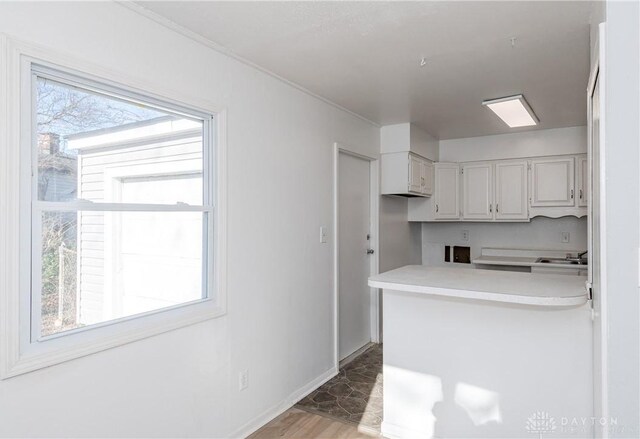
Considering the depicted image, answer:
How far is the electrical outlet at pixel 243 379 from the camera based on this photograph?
101 inches

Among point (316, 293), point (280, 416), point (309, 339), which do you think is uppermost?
point (316, 293)

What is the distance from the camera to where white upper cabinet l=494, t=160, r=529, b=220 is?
15.2ft

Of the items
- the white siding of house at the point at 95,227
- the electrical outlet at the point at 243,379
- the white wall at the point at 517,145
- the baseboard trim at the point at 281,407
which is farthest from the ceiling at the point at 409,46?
the baseboard trim at the point at 281,407

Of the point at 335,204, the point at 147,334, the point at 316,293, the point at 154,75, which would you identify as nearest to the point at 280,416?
the point at 316,293

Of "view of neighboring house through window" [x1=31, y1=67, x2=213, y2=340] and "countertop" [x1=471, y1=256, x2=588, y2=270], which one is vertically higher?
"view of neighboring house through window" [x1=31, y1=67, x2=213, y2=340]

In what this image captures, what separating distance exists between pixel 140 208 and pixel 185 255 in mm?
413

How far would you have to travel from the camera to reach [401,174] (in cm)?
425

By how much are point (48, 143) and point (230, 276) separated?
120 cm

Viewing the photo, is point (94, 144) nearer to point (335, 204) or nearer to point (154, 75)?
point (154, 75)

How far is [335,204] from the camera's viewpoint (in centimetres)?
355

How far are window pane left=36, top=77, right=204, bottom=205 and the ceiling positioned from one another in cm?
54

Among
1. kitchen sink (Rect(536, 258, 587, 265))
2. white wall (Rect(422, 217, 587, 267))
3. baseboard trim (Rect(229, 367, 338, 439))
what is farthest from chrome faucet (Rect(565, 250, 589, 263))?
baseboard trim (Rect(229, 367, 338, 439))

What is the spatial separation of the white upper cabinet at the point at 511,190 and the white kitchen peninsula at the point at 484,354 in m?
→ 2.33

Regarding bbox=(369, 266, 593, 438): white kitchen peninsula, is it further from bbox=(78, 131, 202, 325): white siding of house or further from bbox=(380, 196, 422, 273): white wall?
bbox=(380, 196, 422, 273): white wall
